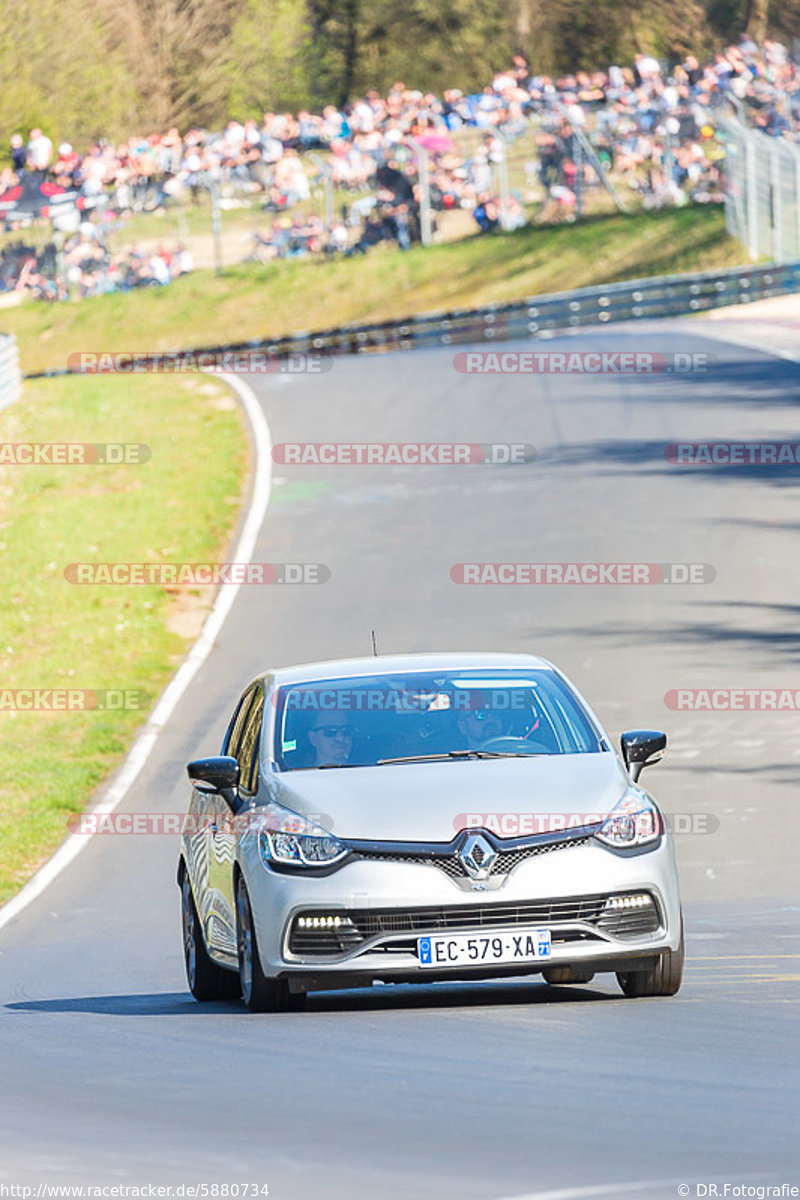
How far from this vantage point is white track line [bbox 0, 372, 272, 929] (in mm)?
16391

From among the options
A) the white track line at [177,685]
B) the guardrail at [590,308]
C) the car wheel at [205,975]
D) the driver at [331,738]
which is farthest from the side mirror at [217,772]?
the guardrail at [590,308]

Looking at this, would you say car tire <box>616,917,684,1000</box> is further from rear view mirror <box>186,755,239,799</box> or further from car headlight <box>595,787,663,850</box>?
rear view mirror <box>186,755,239,799</box>

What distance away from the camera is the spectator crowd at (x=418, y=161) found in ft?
177

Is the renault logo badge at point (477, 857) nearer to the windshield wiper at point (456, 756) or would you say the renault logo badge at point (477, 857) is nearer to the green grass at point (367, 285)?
the windshield wiper at point (456, 756)

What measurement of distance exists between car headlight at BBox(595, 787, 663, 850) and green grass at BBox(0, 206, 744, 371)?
4394 centimetres

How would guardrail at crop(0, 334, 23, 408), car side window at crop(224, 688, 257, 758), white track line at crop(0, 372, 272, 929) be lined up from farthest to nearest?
guardrail at crop(0, 334, 23, 408)
white track line at crop(0, 372, 272, 929)
car side window at crop(224, 688, 257, 758)

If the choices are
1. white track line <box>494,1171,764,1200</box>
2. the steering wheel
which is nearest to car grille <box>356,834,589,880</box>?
the steering wheel

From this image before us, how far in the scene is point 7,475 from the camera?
35.7m

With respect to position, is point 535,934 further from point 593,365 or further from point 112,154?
point 112,154

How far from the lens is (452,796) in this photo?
9078 mm

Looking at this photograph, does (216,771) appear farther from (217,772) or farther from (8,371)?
(8,371)

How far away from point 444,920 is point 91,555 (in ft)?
71.2

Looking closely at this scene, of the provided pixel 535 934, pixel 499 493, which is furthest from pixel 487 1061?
pixel 499 493

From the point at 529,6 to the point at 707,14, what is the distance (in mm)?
6241
